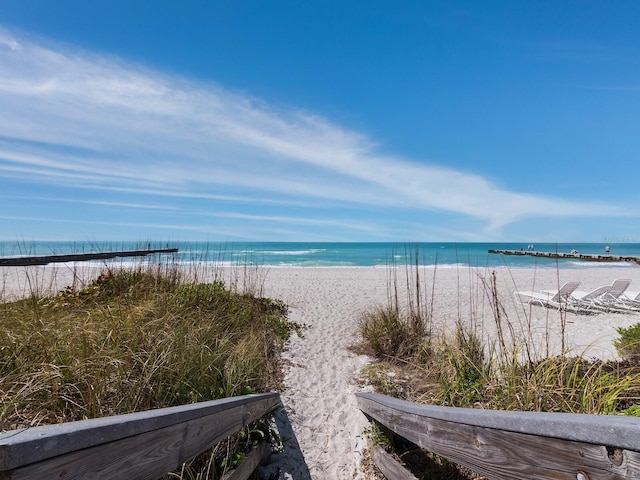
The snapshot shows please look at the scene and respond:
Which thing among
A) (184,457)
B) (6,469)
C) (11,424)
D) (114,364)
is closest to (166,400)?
(114,364)

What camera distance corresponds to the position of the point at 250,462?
268 centimetres

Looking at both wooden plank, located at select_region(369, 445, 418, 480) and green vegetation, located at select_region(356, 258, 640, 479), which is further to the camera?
green vegetation, located at select_region(356, 258, 640, 479)

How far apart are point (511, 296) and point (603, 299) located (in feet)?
7.82

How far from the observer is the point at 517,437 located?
1.08 meters

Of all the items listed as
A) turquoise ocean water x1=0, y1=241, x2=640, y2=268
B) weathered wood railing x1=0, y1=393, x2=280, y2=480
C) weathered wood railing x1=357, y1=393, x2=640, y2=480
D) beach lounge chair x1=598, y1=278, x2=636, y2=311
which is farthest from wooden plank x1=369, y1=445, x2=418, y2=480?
beach lounge chair x1=598, y1=278, x2=636, y2=311

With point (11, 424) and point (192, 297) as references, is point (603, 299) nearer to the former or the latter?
point (192, 297)

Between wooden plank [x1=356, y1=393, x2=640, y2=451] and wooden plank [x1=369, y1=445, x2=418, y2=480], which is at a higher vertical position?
wooden plank [x1=356, y1=393, x2=640, y2=451]

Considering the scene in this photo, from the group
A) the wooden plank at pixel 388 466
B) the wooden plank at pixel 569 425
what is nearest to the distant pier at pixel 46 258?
the wooden plank at pixel 388 466

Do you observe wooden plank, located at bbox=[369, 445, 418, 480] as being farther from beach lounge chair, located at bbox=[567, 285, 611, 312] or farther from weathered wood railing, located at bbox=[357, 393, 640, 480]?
beach lounge chair, located at bbox=[567, 285, 611, 312]

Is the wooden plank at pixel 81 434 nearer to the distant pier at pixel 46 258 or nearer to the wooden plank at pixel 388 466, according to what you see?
the wooden plank at pixel 388 466

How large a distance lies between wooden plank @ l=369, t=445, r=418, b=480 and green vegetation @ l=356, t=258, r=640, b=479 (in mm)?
230

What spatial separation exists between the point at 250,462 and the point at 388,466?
1000mm

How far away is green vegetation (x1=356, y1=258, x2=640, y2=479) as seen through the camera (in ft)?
9.38

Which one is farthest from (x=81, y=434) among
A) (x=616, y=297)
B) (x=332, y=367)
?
(x=616, y=297)
